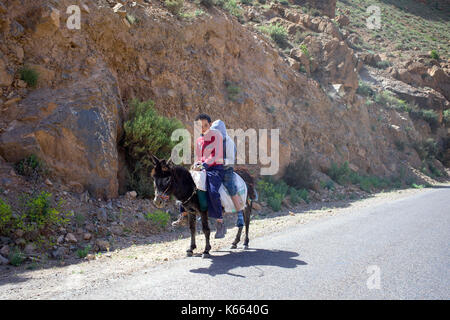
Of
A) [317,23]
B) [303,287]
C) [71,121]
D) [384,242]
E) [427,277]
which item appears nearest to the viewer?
[303,287]

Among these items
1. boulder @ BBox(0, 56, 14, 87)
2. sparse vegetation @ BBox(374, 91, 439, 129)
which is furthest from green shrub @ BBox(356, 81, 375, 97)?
boulder @ BBox(0, 56, 14, 87)

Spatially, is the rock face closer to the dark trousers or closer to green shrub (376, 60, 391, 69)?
green shrub (376, 60, 391, 69)

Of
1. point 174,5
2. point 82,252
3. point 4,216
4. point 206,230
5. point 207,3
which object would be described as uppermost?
point 207,3

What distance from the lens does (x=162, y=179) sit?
5.84m

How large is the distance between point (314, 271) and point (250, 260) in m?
1.17

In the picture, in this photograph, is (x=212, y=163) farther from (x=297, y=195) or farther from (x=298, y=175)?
(x=298, y=175)

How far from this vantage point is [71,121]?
867 centimetres

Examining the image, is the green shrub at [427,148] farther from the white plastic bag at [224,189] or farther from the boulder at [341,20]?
the white plastic bag at [224,189]

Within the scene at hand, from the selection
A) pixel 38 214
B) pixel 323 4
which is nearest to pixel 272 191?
pixel 38 214

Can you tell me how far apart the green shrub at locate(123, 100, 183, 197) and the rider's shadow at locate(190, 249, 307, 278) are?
14.3ft

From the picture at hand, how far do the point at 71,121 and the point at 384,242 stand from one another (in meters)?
7.83

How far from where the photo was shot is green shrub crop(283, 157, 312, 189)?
1555cm
